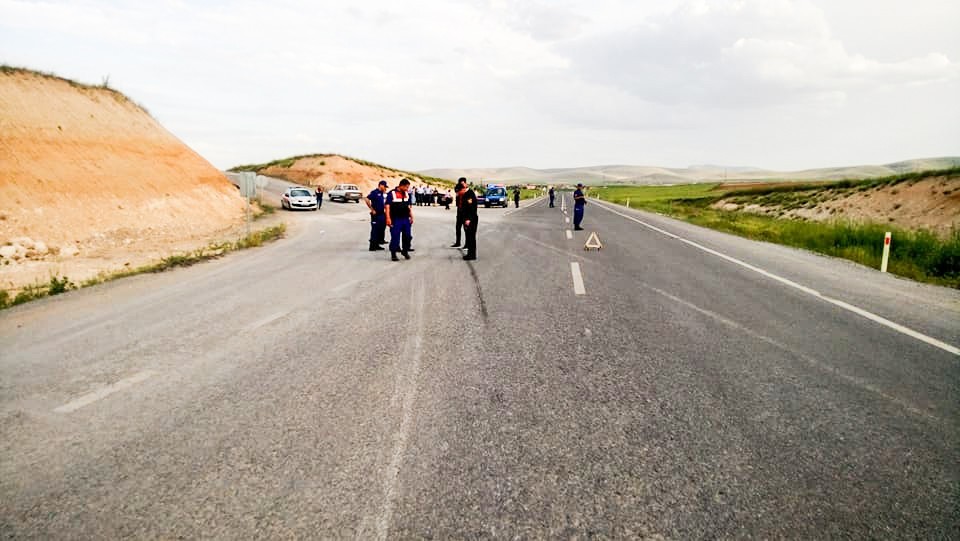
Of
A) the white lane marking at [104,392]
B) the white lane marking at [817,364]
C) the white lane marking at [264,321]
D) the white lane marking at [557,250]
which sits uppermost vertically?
the white lane marking at [557,250]

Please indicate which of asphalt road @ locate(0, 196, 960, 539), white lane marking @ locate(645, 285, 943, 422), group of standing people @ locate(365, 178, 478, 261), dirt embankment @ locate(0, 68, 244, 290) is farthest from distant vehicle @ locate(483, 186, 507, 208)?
white lane marking @ locate(645, 285, 943, 422)

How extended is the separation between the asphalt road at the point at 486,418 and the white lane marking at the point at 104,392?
1.0 inches

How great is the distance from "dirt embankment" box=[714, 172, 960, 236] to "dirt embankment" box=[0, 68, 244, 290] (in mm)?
31843

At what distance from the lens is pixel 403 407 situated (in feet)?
12.6

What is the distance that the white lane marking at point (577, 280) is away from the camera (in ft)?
26.6

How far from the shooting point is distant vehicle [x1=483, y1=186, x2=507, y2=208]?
A: 42531 mm

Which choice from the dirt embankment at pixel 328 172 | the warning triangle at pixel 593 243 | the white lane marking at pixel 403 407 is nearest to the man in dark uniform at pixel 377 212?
the warning triangle at pixel 593 243

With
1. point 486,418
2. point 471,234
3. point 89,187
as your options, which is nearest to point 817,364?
point 486,418

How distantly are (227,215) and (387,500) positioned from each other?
29.8 metres

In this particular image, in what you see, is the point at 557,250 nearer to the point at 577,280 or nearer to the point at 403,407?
the point at 577,280

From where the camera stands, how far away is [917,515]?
2592 mm

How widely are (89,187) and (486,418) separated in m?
25.4

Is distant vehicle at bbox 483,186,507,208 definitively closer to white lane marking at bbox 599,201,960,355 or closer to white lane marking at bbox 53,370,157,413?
white lane marking at bbox 599,201,960,355

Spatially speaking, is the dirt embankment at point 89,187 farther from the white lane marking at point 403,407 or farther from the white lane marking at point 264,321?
the white lane marking at point 403,407
